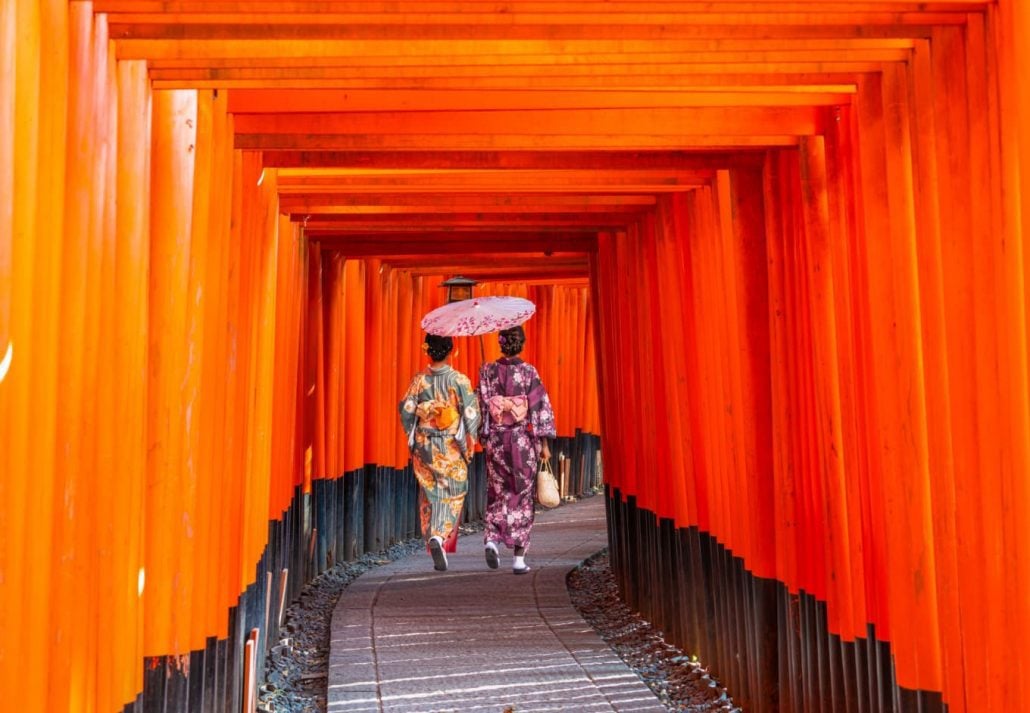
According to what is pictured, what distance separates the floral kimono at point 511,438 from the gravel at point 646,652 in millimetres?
720

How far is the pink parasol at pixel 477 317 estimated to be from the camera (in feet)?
33.2

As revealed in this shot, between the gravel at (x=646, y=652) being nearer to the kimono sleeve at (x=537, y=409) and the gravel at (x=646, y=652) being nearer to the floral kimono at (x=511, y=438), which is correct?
the floral kimono at (x=511, y=438)

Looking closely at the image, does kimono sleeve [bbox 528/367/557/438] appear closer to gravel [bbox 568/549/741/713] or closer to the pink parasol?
the pink parasol

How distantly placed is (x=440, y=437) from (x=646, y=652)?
3.23 m

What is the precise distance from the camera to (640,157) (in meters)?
6.21

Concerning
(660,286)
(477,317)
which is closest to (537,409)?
(477,317)

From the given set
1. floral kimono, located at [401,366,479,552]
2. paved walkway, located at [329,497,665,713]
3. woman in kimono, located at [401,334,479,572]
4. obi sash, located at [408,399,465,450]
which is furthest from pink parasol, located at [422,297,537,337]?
paved walkway, located at [329,497,665,713]

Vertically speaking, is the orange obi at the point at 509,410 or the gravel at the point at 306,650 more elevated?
A: the orange obi at the point at 509,410

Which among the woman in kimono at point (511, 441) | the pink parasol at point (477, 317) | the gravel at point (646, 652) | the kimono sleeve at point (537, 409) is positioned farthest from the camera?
the kimono sleeve at point (537, 409)

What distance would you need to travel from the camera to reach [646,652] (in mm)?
7746

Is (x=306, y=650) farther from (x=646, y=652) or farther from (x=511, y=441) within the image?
(x=511, y=441)

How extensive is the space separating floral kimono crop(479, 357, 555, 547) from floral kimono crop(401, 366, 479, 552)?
0.20 m

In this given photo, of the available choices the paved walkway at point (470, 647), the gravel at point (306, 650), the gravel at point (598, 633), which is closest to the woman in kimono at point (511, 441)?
the paved walkway at point (470, 647)

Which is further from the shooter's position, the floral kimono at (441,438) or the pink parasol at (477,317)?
the floral kimono at (441,438)
